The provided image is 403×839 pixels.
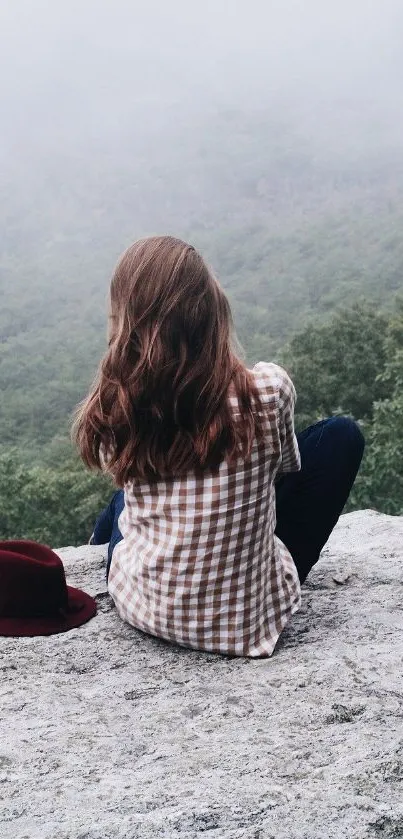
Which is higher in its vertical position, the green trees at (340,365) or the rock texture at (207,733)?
the rock texture at (207,733)

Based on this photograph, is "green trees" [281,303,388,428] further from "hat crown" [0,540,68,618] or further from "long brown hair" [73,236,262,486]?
"long brown hair" [73,236,262,486]

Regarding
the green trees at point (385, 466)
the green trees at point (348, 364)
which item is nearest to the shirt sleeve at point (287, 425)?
the green trees at point (385, 466)

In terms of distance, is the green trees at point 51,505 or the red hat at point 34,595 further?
the green trees at point 51,505

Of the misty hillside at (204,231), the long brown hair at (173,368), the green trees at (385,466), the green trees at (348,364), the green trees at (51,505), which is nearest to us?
the long brown hair at (173,368)

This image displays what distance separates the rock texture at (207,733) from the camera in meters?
1.51

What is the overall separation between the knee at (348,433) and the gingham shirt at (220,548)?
200 millimetres

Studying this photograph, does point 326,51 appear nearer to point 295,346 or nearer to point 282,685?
point 295,346

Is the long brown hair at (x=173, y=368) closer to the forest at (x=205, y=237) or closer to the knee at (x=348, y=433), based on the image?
the forest at (x=205, y=237)

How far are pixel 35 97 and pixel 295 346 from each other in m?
127

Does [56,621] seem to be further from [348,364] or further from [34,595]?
[348,364]

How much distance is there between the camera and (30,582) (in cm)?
237

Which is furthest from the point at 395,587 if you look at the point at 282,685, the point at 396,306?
the point at 396,306

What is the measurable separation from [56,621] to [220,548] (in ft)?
2.25

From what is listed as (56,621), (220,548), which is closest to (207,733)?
(220,548)
